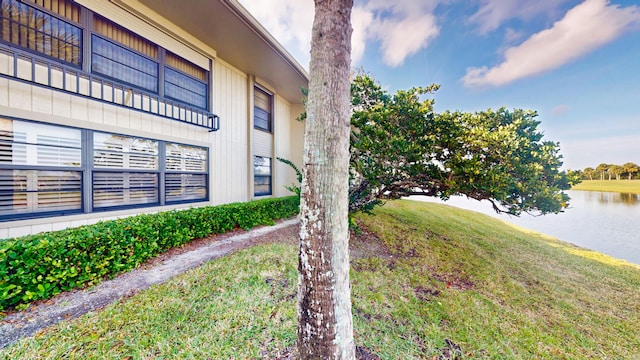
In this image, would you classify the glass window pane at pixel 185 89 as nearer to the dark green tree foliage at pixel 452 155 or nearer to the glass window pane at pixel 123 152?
the glass window pane at pixel 123 152

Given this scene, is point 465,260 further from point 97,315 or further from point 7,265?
point 7,265

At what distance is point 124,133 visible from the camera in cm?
458

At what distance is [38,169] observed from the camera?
3.58m

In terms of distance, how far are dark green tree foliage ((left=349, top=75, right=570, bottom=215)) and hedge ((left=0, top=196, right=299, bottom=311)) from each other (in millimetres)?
4019

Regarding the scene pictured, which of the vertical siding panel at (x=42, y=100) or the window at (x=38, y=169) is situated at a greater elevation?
the vertical siding panel at (x=42, y=100)

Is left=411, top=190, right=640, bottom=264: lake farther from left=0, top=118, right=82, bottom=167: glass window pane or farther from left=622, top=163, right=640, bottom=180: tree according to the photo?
left=622, top=163, right=640, bottom=180: tree

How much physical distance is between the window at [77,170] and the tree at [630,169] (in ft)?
176

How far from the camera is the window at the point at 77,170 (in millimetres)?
3408

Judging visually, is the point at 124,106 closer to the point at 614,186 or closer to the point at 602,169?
the point at 614,186

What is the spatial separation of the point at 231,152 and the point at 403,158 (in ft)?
17.7

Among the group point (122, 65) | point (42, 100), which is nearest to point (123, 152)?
point (42, 100)

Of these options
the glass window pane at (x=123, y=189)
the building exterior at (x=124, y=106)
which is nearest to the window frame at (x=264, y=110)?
the building exterior at (x=124, y=106)

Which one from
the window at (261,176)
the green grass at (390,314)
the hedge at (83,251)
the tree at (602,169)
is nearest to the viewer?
the green grass at (390,314)

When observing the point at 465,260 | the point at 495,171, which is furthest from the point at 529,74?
the point at 465,260
